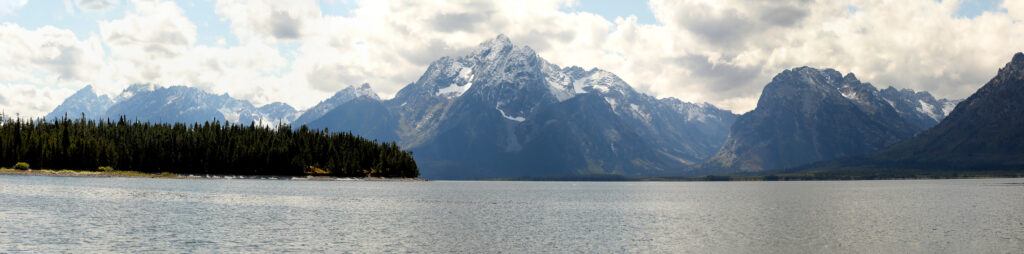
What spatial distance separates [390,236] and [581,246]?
20.5 m

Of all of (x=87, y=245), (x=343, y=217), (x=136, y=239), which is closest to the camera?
(x=87, y=245)

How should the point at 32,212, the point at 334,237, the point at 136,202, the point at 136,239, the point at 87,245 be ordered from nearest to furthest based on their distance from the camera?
the point at 87,245
the point at 136,239
the point at 334,237
the point at 32,212
the point at 136,202

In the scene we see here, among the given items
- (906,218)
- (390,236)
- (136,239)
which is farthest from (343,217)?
(906,218)

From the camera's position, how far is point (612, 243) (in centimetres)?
6800

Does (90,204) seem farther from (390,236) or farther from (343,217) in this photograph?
(390,236)

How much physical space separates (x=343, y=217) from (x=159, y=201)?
42841 mm

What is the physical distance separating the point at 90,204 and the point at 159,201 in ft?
42.8

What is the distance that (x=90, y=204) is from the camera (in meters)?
107

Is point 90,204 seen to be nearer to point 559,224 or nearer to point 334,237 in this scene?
point 334,237

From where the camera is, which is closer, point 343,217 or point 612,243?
point 612,243

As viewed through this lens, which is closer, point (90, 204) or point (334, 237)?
point (334, 237)

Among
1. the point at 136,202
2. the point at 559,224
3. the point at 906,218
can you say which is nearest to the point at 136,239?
the point at 559,224

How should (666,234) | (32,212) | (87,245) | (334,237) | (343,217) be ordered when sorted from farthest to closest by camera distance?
1. (343,217)
2. (32,212)
3. (666,234)
4. (334,237)
5. (87,245)

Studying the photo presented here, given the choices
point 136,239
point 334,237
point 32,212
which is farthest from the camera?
point 32,212
